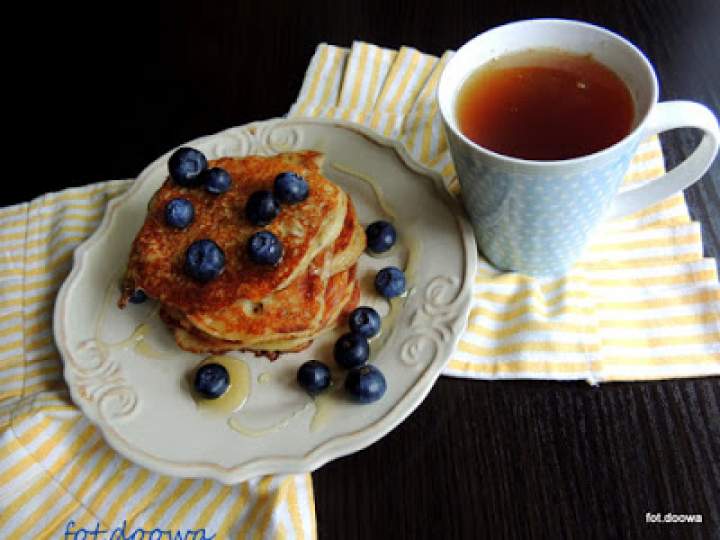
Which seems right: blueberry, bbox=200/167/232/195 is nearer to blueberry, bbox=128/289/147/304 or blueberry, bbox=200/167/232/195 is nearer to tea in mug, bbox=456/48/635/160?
blueberry, bbox=128/289/147/304

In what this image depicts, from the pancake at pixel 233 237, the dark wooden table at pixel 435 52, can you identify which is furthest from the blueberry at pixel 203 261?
the dark wooden table at pixel 435 52

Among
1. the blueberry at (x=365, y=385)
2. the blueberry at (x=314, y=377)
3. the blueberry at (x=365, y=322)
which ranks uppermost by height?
the blueberry at (x=365, y=322)

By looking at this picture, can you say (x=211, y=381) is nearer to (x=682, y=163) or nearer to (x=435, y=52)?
(x=682, y=163)

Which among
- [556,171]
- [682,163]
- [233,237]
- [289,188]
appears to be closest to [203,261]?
[233,237]

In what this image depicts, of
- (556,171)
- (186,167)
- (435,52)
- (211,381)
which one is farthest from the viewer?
(435,52)

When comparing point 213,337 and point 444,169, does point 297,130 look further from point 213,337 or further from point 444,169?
point 213,337

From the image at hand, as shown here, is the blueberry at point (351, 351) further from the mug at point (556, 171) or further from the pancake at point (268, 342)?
the mug at point (556, 171)

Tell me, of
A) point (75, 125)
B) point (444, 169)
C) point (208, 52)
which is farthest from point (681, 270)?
point (75, 125)
